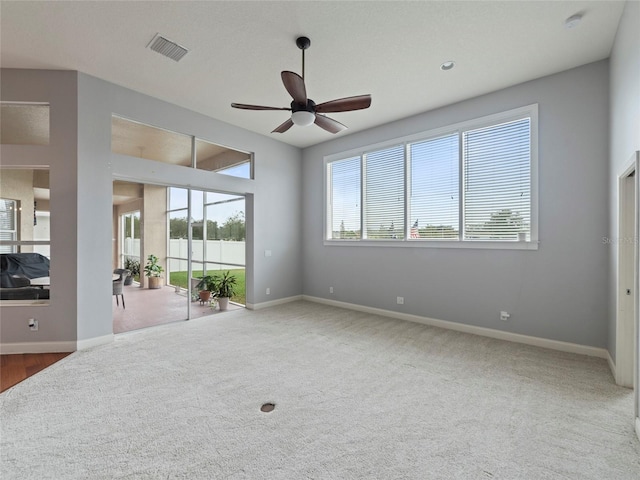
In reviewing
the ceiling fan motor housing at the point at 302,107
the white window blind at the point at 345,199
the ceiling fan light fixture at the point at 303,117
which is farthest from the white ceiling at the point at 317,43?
the white window blind at the point at 345,199

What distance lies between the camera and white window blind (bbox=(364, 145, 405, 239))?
515 cm

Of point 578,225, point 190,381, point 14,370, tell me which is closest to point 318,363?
point 190,381

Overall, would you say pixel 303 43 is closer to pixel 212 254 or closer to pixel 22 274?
pixel 212 254

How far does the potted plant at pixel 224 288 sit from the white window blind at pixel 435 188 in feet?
11.5

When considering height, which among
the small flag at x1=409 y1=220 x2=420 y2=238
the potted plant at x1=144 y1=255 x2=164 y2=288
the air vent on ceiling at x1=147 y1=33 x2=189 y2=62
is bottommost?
the potted plant at x1=144 y1=255 x2=164 y2=288

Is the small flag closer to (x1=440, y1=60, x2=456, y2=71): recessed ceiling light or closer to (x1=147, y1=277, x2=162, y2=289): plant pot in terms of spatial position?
(x1=440, y1=60, x2=456, y2=71): recessed ceiling light

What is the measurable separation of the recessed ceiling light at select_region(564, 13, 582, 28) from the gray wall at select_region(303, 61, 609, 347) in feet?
3.14

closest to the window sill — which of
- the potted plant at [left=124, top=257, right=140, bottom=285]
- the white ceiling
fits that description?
the white ceiling

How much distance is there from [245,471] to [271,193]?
4.92 meters

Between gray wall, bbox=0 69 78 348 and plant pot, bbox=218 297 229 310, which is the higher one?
gray wall, bbox=0 69 78 348

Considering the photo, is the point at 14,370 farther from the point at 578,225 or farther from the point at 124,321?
the point at 578,225

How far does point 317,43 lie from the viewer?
3084 millimetres

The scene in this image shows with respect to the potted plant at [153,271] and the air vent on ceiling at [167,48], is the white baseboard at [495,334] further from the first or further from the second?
the air vent on ceiling at [167,48]

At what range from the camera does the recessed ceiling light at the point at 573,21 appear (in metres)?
2.71
